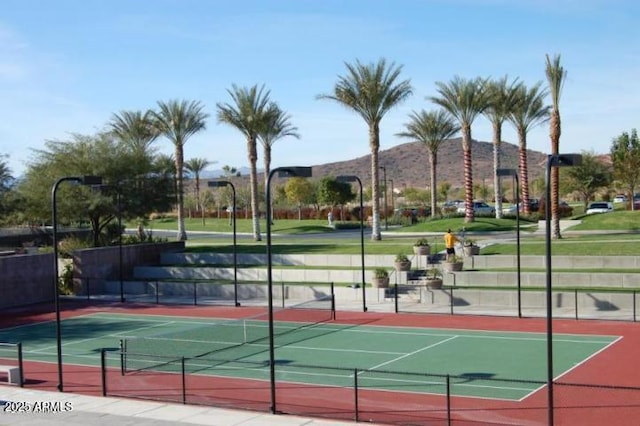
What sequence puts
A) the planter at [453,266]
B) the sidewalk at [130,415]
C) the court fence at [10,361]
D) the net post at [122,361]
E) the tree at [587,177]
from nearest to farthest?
the sidewalk at [130,415]
the court fence at [10,361]
the net post at [122,361]
the planter at [453,266]
the tree at [587,177]

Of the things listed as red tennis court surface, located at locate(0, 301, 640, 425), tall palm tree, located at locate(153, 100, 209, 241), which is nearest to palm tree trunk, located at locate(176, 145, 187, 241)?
tall palm tree, located at locate(153, 100, 209, 241)

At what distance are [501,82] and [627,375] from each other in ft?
155

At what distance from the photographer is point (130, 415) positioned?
67.9 feet

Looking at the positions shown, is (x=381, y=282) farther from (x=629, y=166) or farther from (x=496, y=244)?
(x=629, y=166)

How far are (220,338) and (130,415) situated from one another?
11.5 m

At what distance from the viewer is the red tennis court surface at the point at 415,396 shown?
19438 millimetres

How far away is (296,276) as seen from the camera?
47.5 metres

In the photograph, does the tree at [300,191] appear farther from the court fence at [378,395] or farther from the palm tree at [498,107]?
the court fence at [378,395]

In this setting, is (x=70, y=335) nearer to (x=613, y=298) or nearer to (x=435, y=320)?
(x=435, y=320)

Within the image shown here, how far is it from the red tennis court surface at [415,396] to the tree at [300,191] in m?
76.0

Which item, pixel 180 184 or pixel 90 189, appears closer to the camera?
pixel 90 189

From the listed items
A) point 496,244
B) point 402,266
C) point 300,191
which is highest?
point 300,191

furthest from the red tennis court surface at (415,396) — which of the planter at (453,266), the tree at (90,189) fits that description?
the tree at (90,189)

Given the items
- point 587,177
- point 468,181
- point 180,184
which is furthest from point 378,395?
point 587,177
